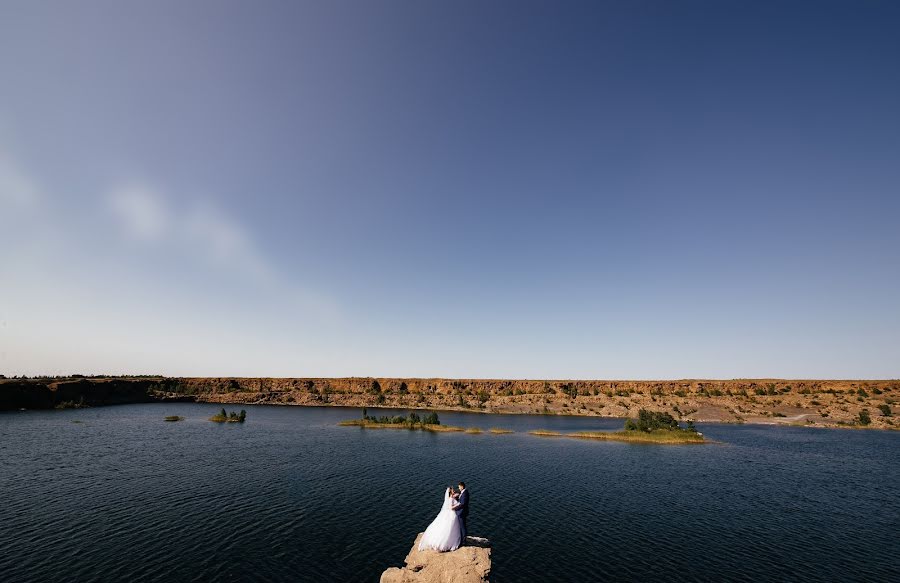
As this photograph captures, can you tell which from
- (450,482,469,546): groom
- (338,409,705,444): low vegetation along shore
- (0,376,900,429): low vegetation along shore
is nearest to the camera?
(450,482,469,546): groom

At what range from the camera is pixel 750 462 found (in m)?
57.8

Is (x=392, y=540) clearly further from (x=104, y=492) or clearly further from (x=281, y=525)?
(x=104, y=492)

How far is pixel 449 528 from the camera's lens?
21.8 m

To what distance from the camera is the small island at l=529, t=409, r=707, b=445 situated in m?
76.3

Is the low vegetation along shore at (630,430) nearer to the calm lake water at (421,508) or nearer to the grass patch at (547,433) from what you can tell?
the grass patch at (547,433)

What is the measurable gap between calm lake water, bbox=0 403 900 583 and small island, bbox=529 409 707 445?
7.20 metres

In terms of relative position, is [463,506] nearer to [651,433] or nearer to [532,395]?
[651,433]

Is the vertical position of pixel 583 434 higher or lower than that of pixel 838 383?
lower

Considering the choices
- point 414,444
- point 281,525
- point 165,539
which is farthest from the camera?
point 414,444

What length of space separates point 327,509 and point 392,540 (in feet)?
32.7

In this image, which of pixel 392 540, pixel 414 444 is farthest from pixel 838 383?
pixel 392 540

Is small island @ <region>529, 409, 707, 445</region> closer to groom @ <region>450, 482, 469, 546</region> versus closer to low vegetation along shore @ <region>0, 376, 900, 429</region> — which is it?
low vegetation along shore @ <region>0, 376, 900, 429</region>

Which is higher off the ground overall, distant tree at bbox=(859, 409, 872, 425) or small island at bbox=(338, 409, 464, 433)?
distant tree at bbox=(859, 409, 872, 425)

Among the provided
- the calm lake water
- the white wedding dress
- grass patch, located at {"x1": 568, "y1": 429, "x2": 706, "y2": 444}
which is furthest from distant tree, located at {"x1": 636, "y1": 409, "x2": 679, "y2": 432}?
the white wedding dress
